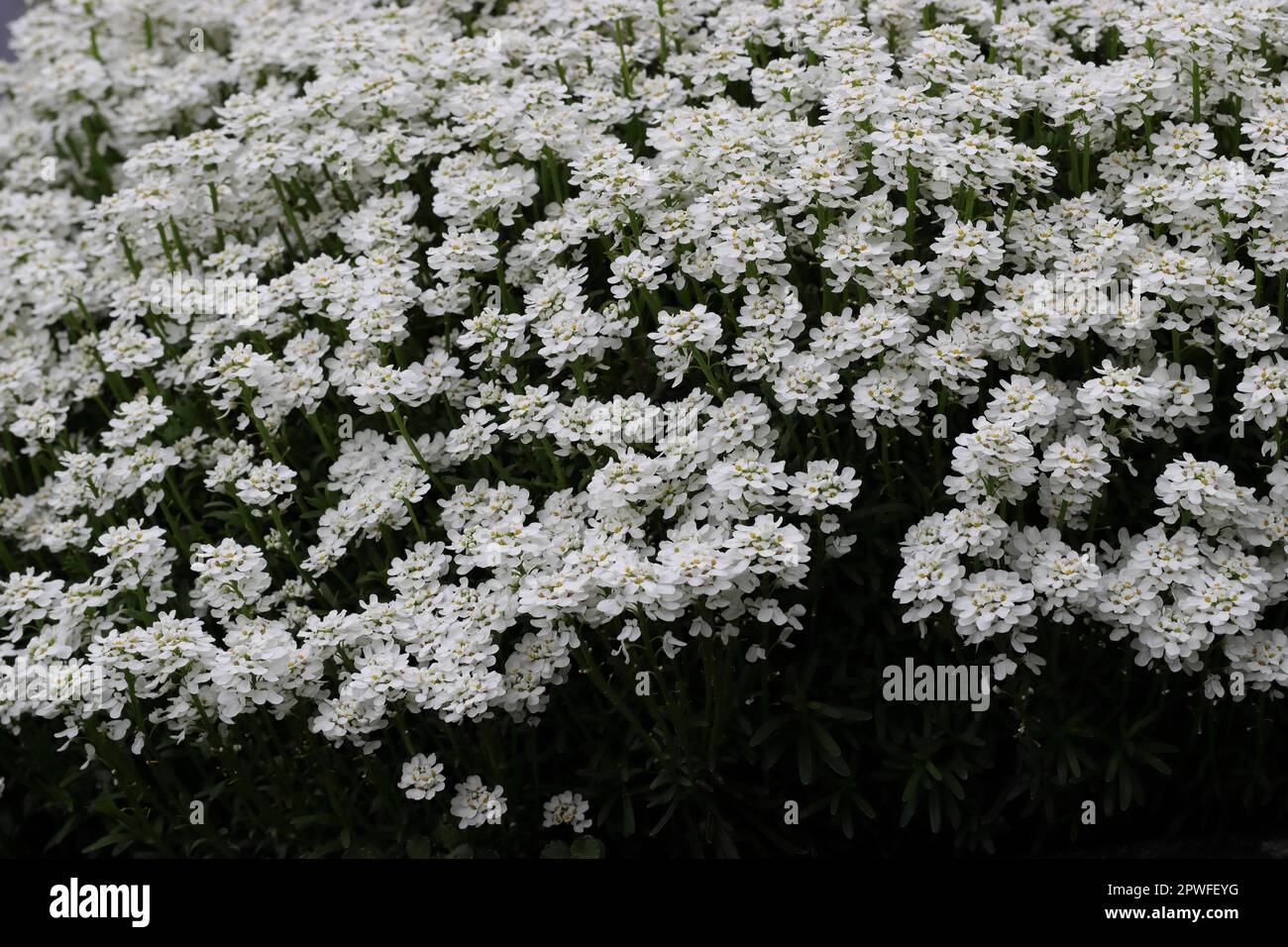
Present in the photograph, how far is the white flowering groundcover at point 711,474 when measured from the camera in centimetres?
395

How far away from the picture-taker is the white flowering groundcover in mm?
3953

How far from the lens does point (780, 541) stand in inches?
146

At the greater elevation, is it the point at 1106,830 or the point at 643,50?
the point at 643,50

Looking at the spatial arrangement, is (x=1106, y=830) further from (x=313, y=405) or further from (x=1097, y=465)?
(x=313, y=405)

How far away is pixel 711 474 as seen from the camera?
12.8 ft

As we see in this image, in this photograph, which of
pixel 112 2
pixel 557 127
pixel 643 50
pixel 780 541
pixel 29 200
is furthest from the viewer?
pixel 112 2

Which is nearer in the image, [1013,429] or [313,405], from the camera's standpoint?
[1013,429]

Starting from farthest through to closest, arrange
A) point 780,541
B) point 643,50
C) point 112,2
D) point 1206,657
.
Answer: point 112,2 → point 643,50 → point 1206,657 → point 780,541

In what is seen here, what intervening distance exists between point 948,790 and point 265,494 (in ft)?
7.82

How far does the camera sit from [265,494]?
4445mm

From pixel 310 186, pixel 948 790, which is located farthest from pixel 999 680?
pixel 310 186

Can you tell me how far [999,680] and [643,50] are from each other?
10.1ft

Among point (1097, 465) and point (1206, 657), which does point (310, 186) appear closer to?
point (1097, 465)

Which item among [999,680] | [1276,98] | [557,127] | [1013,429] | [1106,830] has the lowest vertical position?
[1106,830]
